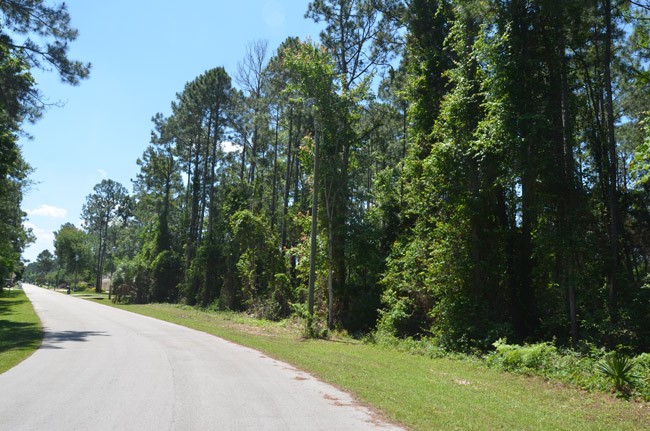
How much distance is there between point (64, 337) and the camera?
16281mm

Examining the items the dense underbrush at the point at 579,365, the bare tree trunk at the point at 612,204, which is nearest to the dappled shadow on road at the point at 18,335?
the dense underbrush at the point at 579,365

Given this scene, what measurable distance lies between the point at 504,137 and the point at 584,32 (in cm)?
527

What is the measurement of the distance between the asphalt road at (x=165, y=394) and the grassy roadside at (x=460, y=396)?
2.33 feet

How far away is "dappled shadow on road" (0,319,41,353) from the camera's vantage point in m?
13.9

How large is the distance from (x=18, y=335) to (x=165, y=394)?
40.3ft

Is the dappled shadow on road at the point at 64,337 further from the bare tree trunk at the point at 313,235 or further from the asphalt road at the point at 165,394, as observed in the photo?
the bare tree trunk at the point at 313,235

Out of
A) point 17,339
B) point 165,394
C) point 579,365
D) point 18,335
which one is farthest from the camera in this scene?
point 18,335

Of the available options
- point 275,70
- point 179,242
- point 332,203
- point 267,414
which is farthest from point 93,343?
point 179,242

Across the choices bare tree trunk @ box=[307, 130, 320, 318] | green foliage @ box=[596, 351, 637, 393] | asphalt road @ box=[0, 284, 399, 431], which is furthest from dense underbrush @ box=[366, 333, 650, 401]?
bare tree trunk @ box=[307, 130, 320, 318]

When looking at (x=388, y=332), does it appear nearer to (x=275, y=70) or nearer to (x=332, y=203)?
(x=332, y=203)

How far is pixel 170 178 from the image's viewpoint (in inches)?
2286

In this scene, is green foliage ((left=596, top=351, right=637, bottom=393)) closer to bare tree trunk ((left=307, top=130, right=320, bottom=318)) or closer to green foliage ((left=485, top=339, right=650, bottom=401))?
green foliage ((left=485, top=339, right=650, bottom=401))

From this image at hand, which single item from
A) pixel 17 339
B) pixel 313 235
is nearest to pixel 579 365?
pixel 313 235

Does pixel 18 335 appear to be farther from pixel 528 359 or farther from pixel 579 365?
pixel 579 365
